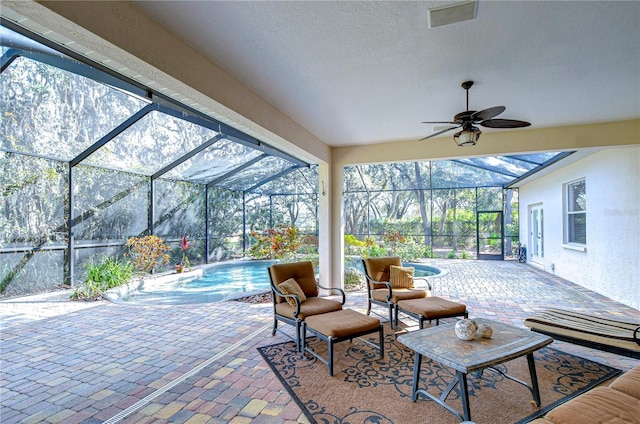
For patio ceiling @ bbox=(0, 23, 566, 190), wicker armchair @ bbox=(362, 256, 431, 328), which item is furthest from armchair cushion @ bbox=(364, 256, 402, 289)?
patio ceiling @ bbox=(0, 23, 566, 190)

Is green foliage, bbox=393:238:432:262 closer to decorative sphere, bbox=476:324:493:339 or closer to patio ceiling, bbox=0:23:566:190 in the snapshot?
patio ceiling, bbox=0:23:566:190

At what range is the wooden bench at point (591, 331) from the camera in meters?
2.74

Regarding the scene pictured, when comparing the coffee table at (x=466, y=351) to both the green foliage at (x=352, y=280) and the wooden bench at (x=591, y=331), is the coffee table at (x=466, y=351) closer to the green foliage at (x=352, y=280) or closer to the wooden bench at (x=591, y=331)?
the wooden bench at (x=591, y=331)

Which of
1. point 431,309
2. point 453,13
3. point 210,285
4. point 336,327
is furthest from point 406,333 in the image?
point 210,285

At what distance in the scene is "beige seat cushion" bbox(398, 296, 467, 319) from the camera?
360 centimetres

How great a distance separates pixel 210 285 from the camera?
8.30 metres

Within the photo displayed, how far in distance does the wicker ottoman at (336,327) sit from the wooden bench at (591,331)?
5.34 feet

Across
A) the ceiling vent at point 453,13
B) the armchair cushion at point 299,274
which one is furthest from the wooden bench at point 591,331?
the ceiling vent at point 453,13

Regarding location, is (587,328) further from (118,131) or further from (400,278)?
(118,131)

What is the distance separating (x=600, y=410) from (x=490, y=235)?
447 inches

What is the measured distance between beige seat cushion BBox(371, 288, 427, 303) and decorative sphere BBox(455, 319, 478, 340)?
5.04 ft

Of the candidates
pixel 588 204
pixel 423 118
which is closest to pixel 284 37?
pixel 423 118

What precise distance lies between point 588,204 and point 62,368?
877 centimetres

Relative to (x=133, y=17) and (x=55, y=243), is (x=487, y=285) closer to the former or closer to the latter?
(x=133, y=17)
